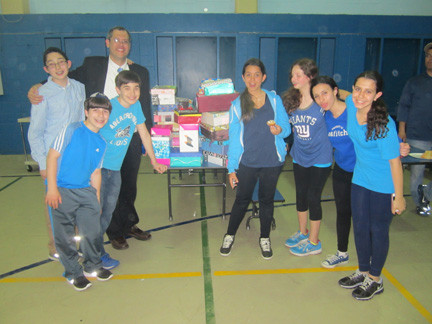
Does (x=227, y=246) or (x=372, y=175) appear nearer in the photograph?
(x=372, y=175)

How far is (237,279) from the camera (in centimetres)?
263

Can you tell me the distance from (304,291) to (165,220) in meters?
1.92

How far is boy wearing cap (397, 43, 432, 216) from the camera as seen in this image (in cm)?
366

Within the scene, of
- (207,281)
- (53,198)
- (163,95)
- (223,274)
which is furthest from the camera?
(163,95)

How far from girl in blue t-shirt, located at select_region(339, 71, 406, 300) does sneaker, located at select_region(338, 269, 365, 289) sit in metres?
0.06

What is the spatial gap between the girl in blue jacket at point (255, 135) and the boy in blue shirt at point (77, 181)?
1.09 metres

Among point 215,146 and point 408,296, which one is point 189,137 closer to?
point 215,146

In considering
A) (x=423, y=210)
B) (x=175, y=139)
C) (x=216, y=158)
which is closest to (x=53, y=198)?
(x=175, y=139)

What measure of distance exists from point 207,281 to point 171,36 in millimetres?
5861

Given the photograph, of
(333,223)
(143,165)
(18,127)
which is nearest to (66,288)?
(333,223)

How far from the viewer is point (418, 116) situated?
12.3 feet

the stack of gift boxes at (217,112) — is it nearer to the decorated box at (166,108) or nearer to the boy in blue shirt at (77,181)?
the decorated box at (166,108)

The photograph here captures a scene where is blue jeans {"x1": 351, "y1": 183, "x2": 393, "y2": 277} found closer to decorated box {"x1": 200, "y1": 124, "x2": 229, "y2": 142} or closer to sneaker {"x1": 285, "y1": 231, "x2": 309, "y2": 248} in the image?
sneaker {"x1": 285, "y1": 231, "x2": 309, "y2": 248}

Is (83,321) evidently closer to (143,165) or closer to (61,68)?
(61,68)
